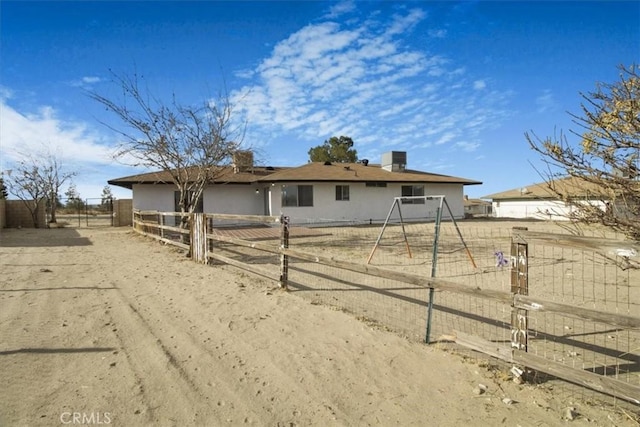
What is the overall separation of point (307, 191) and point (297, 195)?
2.12ft

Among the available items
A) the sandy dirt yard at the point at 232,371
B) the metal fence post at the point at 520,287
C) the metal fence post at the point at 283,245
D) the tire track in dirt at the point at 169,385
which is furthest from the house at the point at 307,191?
the metal fence post at the point at 520,287

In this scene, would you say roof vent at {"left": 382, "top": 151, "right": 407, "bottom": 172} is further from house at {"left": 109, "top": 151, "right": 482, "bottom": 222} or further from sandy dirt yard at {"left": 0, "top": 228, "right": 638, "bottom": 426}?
sandy dirt yard at {"left": 0, "top": 228, "right": 638, "bottom": 426}

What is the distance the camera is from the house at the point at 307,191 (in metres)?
21.2

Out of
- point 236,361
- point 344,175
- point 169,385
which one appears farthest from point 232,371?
point 344,175

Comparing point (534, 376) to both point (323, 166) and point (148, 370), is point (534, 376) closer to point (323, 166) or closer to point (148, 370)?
point (148, 370)

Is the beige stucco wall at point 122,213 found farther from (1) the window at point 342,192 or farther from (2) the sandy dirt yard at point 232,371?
(2) the sandy dirt yard at point 232,371

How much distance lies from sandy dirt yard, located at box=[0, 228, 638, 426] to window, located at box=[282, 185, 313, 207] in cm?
1547

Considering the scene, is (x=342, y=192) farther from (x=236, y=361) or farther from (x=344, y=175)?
(x=236, y=361)

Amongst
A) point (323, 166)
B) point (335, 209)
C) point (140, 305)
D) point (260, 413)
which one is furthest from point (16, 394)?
point (323, 166)

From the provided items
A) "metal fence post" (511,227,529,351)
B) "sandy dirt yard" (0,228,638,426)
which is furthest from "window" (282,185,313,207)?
"metal fence post" (511,227,529,351)

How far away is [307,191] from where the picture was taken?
21641mm

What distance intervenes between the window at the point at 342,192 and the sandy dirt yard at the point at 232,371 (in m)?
16.8

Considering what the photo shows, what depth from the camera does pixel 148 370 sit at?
344cm

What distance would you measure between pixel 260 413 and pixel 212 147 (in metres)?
11.6
